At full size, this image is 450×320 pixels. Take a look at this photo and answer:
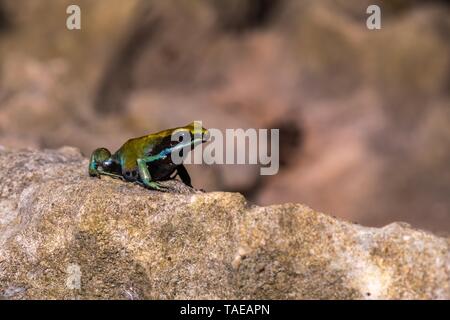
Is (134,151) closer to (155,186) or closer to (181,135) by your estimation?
(181,135)

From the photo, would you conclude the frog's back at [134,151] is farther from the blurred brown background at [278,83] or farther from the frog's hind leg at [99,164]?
the blurred brown background at [278,83]

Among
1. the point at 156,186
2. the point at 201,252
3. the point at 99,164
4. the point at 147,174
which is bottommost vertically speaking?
the point at 201,252

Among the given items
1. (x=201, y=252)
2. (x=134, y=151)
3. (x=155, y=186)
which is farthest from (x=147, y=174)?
(x=201, y=252)

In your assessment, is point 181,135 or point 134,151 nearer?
point 181,135

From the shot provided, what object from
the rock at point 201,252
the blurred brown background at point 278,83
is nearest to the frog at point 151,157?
the rock at point 201,252

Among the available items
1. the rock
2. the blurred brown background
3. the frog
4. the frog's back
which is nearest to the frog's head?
the frog

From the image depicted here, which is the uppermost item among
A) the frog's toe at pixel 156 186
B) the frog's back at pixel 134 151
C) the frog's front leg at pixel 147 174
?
the frog's back at pixel 134 151

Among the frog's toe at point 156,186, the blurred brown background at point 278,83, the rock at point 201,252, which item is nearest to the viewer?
the rock at point 201,252

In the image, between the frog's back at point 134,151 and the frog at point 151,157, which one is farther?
the frog's back at point 134,151

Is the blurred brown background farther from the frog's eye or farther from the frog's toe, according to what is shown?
the frog's toe
